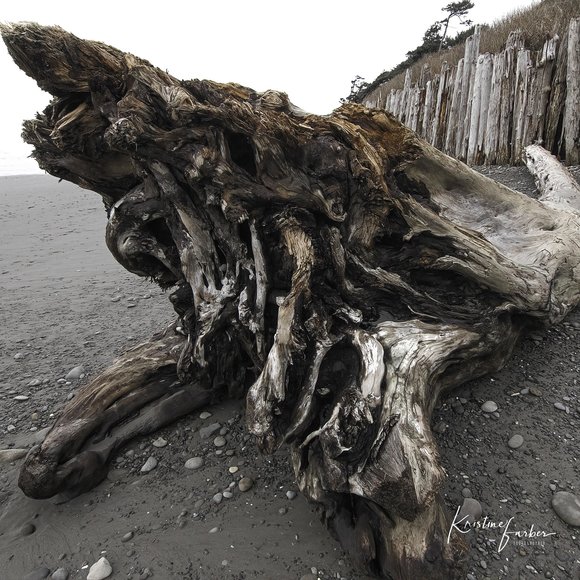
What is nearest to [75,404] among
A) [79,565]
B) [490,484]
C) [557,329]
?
[79,565]

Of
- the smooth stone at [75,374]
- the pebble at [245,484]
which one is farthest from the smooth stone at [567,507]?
the smooth stone at [75,374]

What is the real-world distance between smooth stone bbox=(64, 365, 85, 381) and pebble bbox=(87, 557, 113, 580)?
1.88 m

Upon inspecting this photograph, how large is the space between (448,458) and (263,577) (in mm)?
1150

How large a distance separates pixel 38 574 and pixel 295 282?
1.87m

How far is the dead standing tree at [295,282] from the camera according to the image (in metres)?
1.88

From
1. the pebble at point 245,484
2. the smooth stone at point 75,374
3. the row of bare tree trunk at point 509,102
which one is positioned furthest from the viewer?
the row of bare tree trunk at point 509,102

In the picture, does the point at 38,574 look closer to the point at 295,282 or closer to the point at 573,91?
the point at 295,282

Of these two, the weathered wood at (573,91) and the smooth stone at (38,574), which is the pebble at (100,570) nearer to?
the smooth stone at (38,574)

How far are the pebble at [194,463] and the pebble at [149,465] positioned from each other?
198mm

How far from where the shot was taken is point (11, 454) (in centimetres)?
267

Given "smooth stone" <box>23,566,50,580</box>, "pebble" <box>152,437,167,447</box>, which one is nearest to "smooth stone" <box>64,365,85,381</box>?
"pebble" <box>152,437,167,447</box>

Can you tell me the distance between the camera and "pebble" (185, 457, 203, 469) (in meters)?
2.46

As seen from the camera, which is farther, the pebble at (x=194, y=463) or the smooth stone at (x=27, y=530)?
the pebble at (x=194, y=463)

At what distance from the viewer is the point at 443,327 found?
8.34 feet
